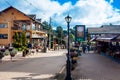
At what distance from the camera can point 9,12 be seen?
65438mm

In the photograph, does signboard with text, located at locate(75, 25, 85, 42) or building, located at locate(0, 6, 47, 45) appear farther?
building, located at locate(0, 6, 47, 45)

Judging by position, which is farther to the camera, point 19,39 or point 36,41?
point 36,41

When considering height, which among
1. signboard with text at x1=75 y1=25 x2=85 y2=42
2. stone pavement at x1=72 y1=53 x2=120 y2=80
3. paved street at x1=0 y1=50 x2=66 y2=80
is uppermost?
signboard with text at x1=75 y1=25 x2=85 y2=42

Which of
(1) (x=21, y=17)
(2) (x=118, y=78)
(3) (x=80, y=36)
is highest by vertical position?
(1) (x=21, y=17)

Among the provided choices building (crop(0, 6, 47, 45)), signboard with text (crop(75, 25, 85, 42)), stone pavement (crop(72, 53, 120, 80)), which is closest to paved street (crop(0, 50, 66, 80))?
stone pavement (crop(72, 53, 120, 80))

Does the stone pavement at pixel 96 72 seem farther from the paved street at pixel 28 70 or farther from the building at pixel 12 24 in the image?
the building at pixel 12 24

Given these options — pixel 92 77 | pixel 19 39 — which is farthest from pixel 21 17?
pixel 92 77

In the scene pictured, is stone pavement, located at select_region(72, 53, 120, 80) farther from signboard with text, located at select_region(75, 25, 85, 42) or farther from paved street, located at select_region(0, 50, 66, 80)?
signboard with text, located at select_region(75, 25, 85, 42)

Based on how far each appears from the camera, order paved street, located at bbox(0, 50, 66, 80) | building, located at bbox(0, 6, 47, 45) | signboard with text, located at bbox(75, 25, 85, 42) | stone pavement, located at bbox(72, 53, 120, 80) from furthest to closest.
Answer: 1. building, located at bbox(0, 6, 47, 45)
2. signboard with text, located at bbox(75, 25, 85, 42)
3. paved street, located at bbox(0, 50, 66, 80)
4. stone pavement, located at bbox(72, 53, 120, 80)

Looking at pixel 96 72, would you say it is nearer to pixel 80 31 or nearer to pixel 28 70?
pixel 80 31

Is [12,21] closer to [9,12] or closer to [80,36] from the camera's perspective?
[9,12]

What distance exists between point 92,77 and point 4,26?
50.7 m

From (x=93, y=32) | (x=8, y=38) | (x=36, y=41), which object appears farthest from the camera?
(x=93, y=32)

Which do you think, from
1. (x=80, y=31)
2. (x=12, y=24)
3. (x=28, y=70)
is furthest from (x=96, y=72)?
(x=12, y=24)
